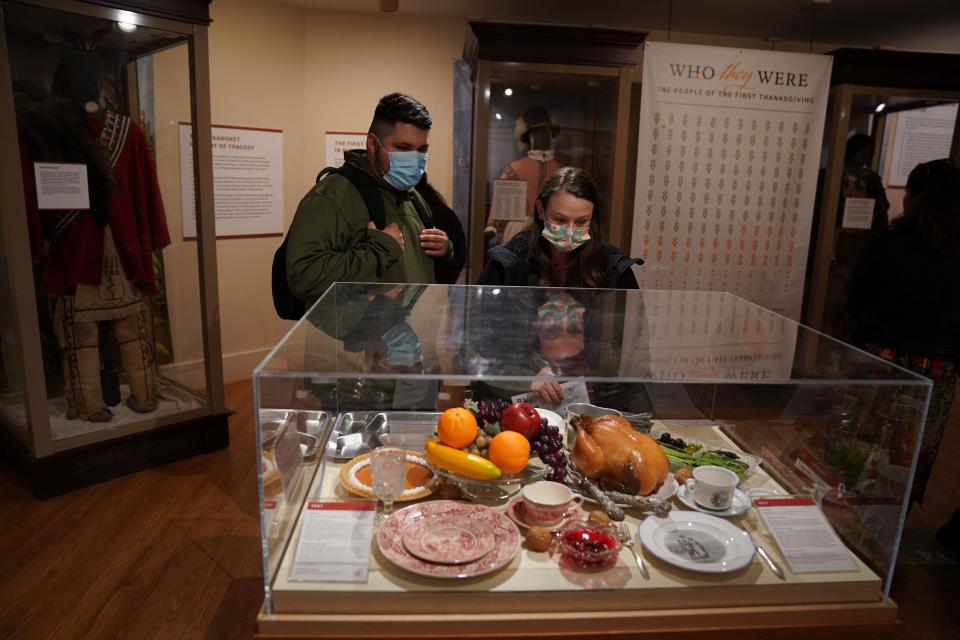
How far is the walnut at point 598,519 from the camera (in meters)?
1.23

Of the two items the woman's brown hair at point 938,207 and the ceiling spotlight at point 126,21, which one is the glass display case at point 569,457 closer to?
the woman's brown hair at point 938,207

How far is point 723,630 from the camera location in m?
1.10

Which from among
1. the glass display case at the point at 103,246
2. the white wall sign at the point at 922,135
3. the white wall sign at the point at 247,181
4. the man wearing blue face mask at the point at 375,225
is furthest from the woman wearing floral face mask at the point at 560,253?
the white wall sign at the point at 922,135

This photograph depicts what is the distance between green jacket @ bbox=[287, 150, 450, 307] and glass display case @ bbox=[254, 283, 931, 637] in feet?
1.31

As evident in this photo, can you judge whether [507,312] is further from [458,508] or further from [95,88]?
[95,88]

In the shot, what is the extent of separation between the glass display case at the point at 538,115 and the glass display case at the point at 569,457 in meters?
2.09

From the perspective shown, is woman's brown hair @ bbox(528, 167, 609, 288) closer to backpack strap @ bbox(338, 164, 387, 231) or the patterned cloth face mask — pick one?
the patterned cloth face mask

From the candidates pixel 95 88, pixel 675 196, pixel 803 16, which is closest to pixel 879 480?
pixel 675 196

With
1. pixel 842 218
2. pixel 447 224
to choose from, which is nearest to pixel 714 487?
pixel 447 224

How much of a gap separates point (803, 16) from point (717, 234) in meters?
1.61

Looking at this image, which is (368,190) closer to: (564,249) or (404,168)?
(404,168)

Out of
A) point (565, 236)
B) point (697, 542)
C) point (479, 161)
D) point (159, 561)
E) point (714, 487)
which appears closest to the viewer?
point (697, 542)

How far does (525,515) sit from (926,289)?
2.02m

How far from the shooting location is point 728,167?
3.83 m
